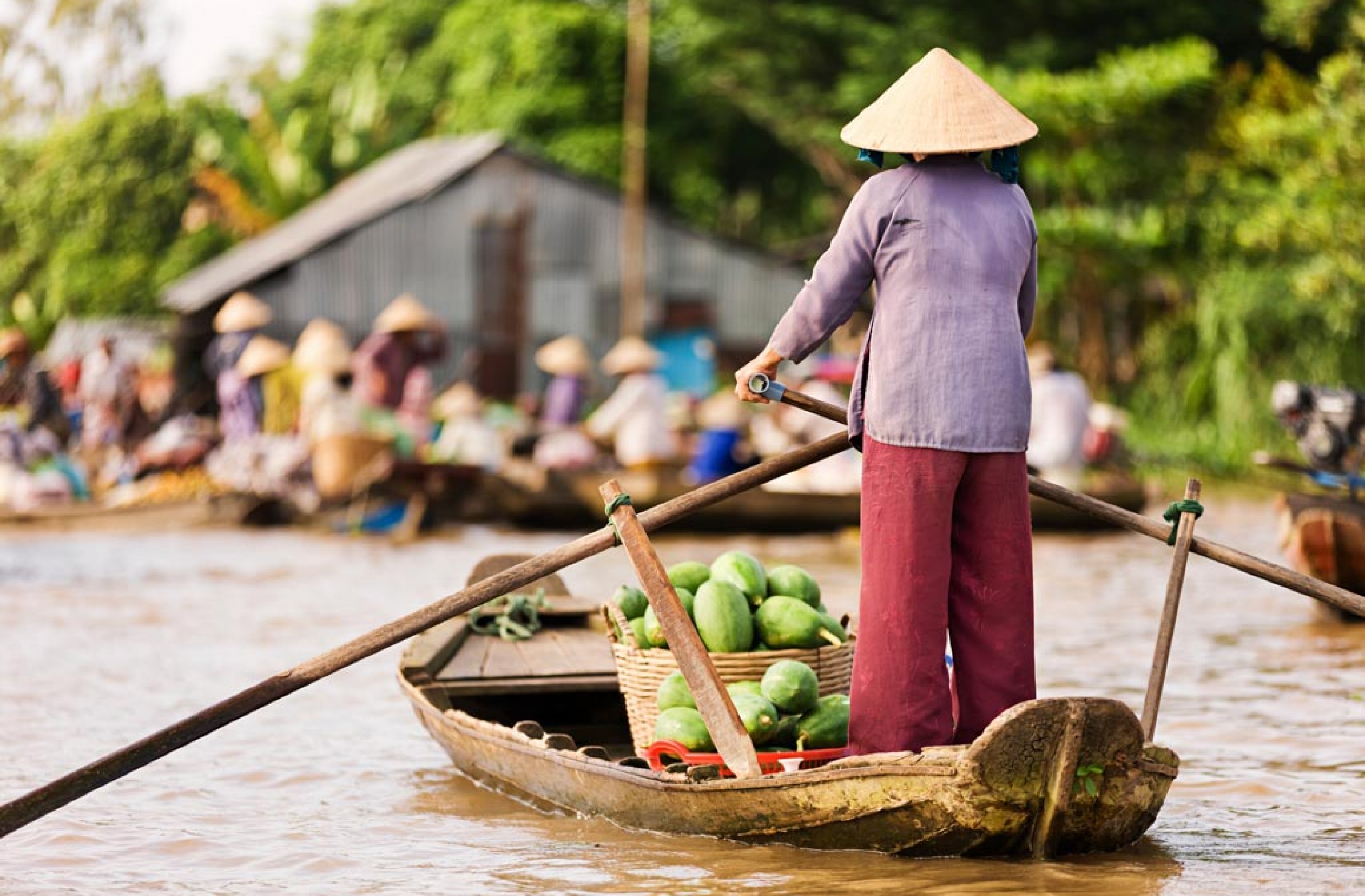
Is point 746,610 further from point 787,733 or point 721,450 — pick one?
point 721,450

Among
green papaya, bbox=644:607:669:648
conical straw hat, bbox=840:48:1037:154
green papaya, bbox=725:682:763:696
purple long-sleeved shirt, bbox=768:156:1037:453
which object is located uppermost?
conical straw hat, bbox=840:48:1037:154

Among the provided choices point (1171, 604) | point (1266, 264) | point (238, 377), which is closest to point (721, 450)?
point (238, 377)

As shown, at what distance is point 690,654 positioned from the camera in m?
4.38

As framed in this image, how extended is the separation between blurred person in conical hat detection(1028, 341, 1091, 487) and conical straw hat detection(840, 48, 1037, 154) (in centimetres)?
905

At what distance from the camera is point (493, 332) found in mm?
23297

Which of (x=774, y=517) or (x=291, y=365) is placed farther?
(x=291, y=365)

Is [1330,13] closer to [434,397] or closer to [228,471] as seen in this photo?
[434,397]

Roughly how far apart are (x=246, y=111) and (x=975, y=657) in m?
33.7

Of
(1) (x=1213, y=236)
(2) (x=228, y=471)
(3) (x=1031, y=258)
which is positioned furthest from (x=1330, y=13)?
(3) (x=1031, y=258)

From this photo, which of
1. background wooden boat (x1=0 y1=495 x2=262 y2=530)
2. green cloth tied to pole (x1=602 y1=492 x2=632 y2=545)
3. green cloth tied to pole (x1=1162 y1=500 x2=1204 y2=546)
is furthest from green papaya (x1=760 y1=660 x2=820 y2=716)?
background wooden boat (x1=0 y1=495 x2=262 y2=530)

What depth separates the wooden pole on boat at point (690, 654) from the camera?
4.30 m

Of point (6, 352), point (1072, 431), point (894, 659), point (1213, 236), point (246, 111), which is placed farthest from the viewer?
point (246, 111)

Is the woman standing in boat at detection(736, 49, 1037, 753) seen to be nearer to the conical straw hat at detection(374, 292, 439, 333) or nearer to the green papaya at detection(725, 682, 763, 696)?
the green papaya at detection(725, 682, 763, 696)

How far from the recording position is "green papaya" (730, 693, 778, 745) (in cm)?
451
